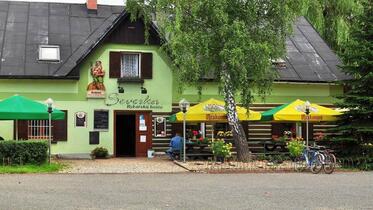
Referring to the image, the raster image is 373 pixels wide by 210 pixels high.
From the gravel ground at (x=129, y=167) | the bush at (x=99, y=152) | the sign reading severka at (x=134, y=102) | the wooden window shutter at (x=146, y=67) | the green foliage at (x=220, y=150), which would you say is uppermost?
the wooden window shutter at (x=146, y=67)

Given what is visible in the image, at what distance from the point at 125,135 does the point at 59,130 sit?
11.0 feet

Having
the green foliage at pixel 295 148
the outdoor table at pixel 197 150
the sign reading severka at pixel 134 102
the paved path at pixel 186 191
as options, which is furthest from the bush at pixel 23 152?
the green foliage at pixel 295 148

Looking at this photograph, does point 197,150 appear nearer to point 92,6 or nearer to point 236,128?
point 236,128

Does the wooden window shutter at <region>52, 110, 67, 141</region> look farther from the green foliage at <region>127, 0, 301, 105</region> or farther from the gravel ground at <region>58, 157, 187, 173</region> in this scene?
the green foliage at <region>127, 0, 301, 105</region>

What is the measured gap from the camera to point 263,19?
21922 millimetres

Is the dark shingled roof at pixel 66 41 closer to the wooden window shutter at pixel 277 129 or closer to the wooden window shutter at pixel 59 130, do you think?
the wooden window shutter at pixel 59 130

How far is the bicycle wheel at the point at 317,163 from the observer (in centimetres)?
1931

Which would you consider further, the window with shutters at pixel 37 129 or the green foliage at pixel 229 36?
the window with shutters at pixel 37 129

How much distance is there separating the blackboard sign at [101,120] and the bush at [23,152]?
6.36 meters

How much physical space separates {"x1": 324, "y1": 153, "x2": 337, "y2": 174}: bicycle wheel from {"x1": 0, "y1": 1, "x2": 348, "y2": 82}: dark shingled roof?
7.24 metres

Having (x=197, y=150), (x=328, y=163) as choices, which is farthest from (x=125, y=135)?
(x=328, y=163)

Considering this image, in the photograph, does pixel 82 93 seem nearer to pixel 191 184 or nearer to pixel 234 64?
pixel 234 64

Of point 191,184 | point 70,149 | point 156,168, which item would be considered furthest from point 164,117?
point 191,184

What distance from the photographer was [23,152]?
64.3 ft
